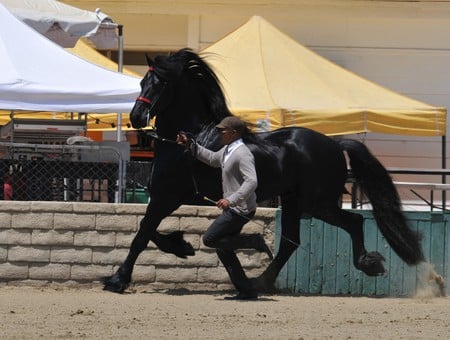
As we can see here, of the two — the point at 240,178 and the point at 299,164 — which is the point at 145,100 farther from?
the point at 299,164

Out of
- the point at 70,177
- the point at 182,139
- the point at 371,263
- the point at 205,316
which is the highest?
the point at 182,139

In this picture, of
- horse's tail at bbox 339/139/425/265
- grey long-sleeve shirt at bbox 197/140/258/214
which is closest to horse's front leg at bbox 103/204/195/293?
grey long-sleeve shirt at bbox 197/140/258/214

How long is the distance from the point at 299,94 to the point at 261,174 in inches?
200

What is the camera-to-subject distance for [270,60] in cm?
1648

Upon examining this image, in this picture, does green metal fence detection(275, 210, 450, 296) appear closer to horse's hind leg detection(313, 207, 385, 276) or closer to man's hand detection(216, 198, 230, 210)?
horse's hind leg detection(313, 207, 385, 276)

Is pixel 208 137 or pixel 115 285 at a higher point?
pixel 208 137

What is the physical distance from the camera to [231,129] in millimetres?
10227

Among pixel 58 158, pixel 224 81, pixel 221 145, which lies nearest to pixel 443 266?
pixel 221 145

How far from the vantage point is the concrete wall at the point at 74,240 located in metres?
11.4

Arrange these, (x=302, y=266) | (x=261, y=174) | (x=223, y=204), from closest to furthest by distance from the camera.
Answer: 1. (x=223, y=204)
2. (x=261, y=174)
3. (x=302, y=266)

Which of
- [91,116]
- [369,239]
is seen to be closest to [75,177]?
[369,239]

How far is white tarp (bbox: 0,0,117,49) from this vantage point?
1420 cm

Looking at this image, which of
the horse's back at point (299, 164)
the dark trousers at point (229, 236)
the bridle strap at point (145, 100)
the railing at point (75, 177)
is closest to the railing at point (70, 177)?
the railing at point (75, 177)

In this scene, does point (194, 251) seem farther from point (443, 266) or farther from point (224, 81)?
point (224, 81)
